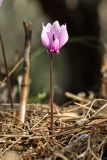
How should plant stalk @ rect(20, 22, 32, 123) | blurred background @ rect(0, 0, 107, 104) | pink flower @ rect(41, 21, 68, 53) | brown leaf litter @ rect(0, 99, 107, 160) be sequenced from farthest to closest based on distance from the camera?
blurred background @ rect(0, 0, 107, 104)
plant stalk @ rect(20, 22, 32, 123)
pink flower @ rect(41, 21, 68, 53)
brown leaf litter @ rect(0, 99, 107, 160)

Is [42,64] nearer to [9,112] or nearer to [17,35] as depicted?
[17,35]

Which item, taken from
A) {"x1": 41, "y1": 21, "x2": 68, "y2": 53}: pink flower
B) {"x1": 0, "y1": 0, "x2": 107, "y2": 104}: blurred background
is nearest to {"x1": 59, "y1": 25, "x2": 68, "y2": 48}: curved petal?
{"x1": 41, "y1": 21, "x2": 68, "y2": 53}: pink flower

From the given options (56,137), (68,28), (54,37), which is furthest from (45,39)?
(68,28)

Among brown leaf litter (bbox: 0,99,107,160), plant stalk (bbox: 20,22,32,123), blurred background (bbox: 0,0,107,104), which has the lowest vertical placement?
brown leaf litter (bbox: 0,99,107,160)

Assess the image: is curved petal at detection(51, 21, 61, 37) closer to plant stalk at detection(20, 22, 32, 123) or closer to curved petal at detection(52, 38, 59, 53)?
curved petal at detection(52, 38, 59, 53)

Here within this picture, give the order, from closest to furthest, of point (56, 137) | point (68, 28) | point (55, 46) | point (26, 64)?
point (55, 46), point (56, 137), point (26, 64), point (68, 28)

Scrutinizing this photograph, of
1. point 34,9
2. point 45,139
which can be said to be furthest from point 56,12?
point 45,139

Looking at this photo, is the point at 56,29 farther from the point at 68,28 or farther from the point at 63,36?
the point at 68,28

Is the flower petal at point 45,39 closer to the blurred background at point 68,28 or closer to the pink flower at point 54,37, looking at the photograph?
the pink flower at point 54,37
